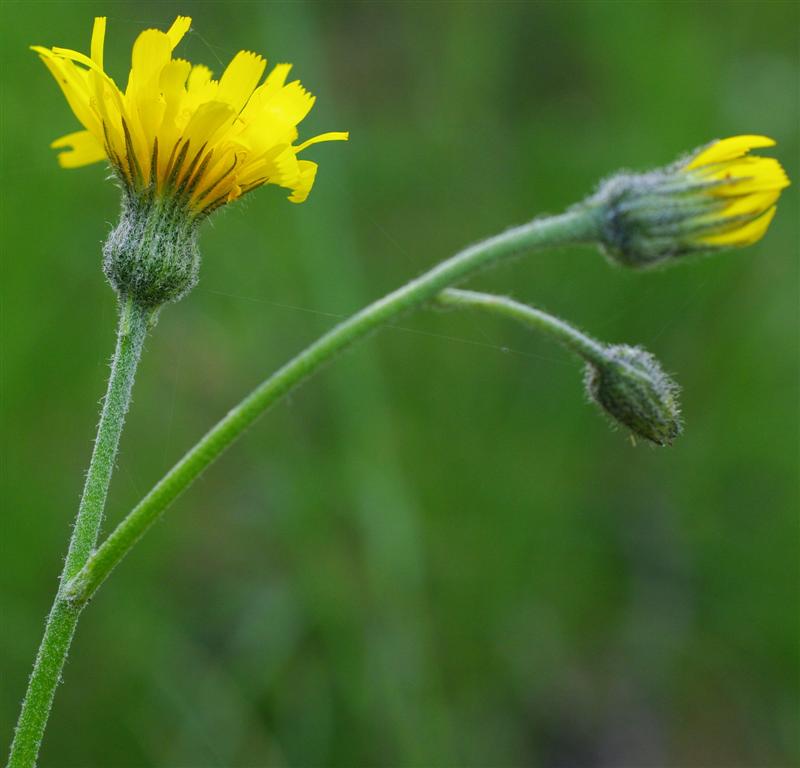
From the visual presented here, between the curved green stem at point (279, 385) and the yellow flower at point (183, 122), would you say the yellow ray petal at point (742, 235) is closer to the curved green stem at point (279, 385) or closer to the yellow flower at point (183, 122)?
the curved green stem at point (279, 385)

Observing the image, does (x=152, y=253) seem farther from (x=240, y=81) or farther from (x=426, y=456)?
(x=426, y=456)

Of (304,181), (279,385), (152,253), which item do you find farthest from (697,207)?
(152,253)

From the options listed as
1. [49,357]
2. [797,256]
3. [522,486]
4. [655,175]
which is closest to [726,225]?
[655,175]

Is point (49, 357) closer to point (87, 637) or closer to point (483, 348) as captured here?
point (87, 637)

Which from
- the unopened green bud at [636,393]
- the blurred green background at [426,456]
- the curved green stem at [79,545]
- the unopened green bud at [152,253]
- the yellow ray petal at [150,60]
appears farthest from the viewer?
the blurred green background at [426,456]

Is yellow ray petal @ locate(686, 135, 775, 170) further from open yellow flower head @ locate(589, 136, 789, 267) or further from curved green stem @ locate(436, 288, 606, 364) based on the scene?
curved green stem @ locate(436, 288, 606, 364)

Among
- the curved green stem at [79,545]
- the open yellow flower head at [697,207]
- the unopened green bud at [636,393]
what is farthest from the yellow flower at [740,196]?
the curved green stem at [79,545]
